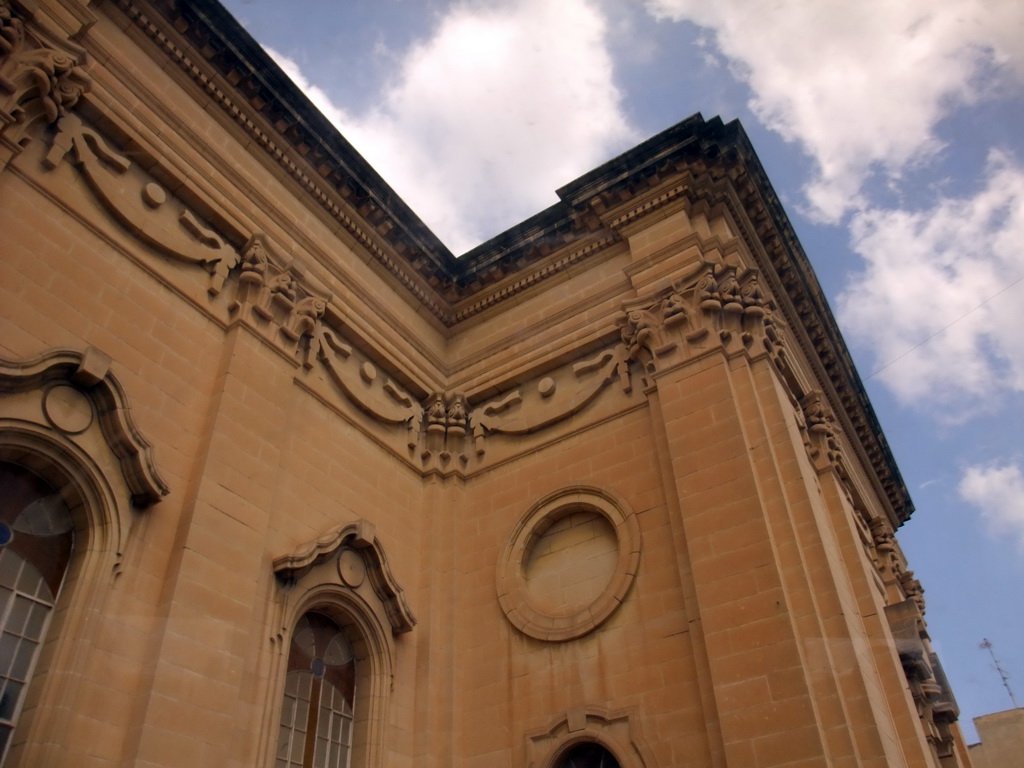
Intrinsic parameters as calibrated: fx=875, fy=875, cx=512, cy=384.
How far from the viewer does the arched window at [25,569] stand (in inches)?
322

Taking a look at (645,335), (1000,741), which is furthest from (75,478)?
(1000,741)

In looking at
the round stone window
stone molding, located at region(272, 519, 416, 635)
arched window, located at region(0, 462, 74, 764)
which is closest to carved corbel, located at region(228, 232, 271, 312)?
stone molding, located at region(272, 519, 416, 635)

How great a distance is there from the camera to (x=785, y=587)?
416 inches

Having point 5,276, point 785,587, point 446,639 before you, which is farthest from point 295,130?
point 785,587

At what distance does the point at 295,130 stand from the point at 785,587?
33.4ft

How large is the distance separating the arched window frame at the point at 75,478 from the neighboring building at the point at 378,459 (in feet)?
0.12

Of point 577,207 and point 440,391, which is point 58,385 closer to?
point 440,391

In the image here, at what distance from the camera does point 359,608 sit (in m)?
12.0

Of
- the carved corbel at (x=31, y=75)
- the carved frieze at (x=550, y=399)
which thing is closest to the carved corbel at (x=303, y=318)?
the carved frieze at (x=550, y=399)

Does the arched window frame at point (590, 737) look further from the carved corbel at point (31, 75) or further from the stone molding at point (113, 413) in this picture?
the carved corbel at point (31, 75)

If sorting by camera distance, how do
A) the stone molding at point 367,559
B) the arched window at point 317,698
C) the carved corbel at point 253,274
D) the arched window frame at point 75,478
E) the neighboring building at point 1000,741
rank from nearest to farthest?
the arched window frame at point 75,478 → the arched window at point 317,698 → the stone molding at point 367,559 → the carved corbel at point 253,274 → the neighboring building at point 1000,741

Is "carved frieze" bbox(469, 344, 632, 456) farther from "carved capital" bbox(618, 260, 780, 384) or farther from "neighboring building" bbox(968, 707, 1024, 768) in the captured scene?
"neighboring building" bbox(968, 707, 1024, 768)

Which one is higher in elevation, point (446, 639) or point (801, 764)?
point (446, 639)

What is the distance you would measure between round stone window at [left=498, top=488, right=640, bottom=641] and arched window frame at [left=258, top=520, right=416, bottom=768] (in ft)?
5.76
